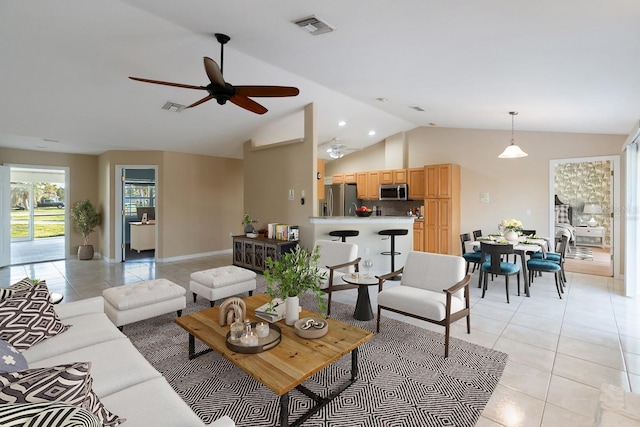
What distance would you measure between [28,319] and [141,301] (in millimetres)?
1167

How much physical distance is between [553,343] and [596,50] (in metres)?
2.66

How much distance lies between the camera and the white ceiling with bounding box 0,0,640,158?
252 centimetres

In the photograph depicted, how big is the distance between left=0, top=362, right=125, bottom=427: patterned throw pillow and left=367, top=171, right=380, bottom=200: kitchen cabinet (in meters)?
7.74

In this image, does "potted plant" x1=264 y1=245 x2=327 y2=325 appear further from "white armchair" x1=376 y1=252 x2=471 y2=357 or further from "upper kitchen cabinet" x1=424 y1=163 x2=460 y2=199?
"upper kitchen cabinet" x1=424 y1=163 x2=460 y2=199

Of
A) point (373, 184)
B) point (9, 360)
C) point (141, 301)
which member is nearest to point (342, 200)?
point (373, 184)

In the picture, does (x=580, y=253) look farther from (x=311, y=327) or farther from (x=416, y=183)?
(x=311, y=327)

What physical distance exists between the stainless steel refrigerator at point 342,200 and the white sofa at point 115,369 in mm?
6775

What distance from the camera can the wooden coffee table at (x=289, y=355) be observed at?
73.7 inches

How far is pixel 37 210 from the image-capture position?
30.5 feet

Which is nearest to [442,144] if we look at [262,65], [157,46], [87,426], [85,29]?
[262,65]

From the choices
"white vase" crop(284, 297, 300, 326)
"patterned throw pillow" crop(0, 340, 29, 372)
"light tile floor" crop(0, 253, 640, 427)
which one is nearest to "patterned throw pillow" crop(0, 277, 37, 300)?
"patterned throw pillow" crop(0, 340, 29, 372)

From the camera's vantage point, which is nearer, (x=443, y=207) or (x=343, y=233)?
(x=343, y=233)

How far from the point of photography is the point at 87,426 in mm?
918

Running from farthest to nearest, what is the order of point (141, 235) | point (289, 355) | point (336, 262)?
1. point (141, 235)
2. point (336, 262)
3. point (289, 355)
